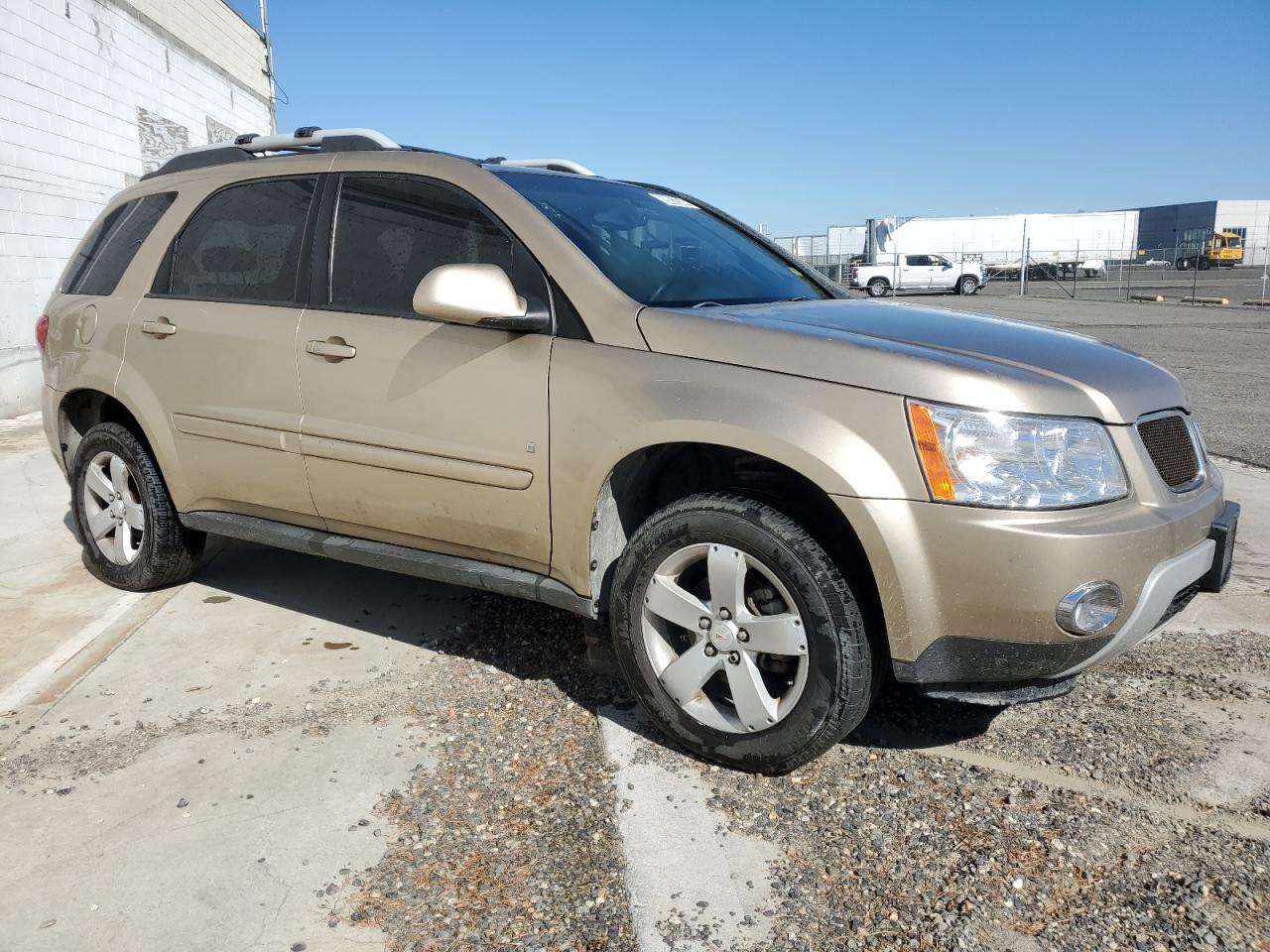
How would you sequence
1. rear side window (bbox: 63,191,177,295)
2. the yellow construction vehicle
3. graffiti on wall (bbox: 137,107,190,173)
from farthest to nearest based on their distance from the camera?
the yellow construction vehicle → graffiti on wall (bbox: 137,107,190,173) → rear side window (bbox: 63,191,177,295)

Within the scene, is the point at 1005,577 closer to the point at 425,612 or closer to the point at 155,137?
the point at 425,612

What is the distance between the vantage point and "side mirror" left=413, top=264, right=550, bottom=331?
3.00 m

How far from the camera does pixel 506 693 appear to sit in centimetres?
350

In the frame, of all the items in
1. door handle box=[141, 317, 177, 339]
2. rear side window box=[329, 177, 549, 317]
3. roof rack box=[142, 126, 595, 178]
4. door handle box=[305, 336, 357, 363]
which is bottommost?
door handle box=[305, 336, 357, 363]

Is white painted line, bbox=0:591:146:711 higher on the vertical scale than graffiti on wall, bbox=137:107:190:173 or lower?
lower

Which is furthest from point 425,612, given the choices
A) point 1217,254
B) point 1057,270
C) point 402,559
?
point 1217,254

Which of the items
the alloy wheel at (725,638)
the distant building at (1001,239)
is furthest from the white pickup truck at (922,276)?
the alloy wheel at (725,638)

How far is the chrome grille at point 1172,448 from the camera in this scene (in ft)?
9.08

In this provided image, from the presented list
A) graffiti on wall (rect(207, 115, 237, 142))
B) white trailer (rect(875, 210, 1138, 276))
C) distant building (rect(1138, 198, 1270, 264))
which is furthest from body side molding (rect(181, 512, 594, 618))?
distant building (rect(1138, 198, 1270, 264))

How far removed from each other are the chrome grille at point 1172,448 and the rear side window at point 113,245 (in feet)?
12.4

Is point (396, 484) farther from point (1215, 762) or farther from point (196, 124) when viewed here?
point (196, 124)

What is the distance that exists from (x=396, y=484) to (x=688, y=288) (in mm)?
1175

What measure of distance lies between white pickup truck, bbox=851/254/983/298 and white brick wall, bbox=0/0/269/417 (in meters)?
27.3

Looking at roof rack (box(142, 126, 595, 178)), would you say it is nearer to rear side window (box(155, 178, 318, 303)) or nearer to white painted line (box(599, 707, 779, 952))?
rear side window (box(155, 178, 318, 303))
